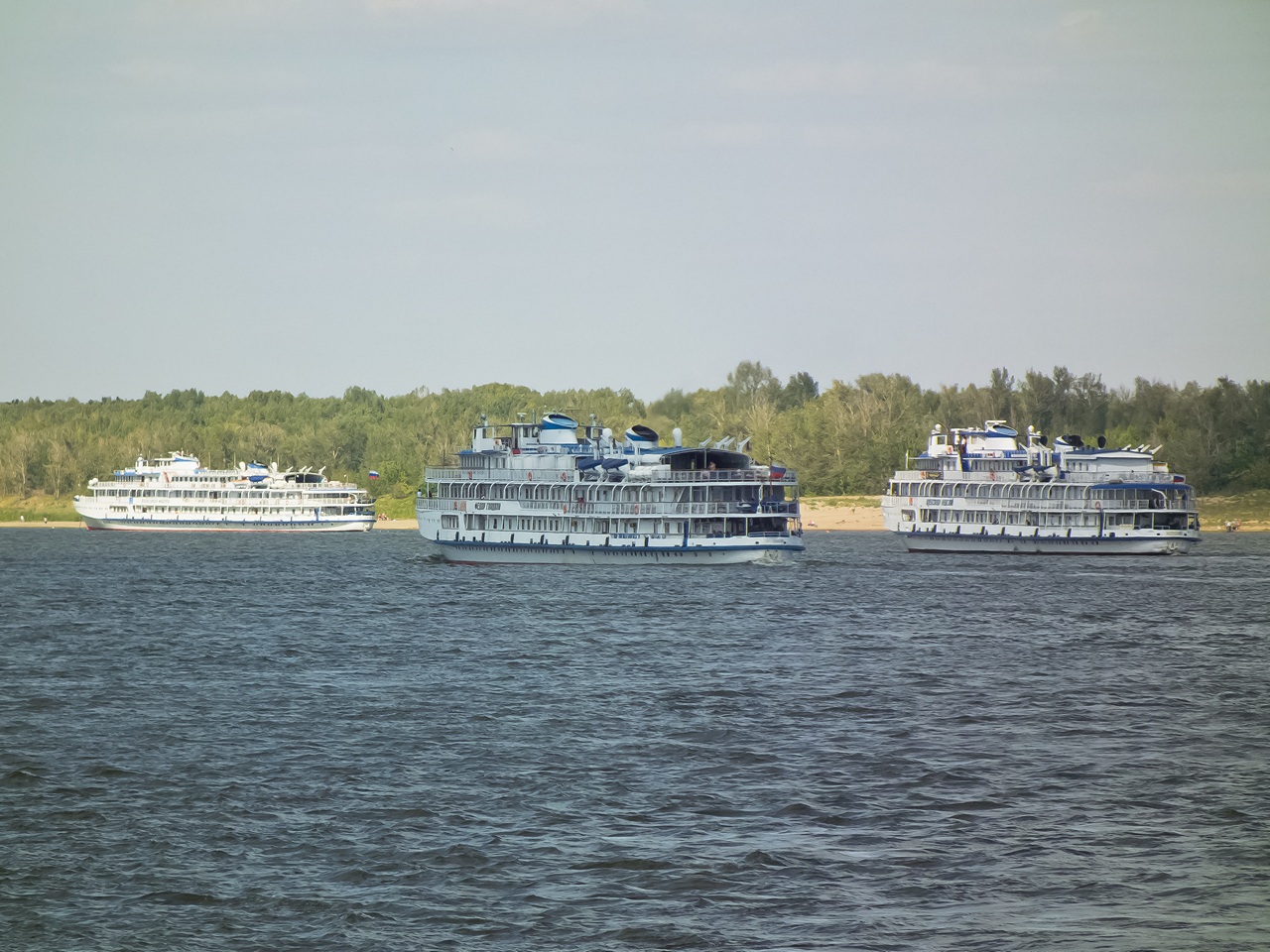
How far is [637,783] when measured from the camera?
107 feet

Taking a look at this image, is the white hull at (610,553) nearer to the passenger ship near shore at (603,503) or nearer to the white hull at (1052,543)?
the passenger ship near shore at (603,503)

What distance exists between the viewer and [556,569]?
386 ft

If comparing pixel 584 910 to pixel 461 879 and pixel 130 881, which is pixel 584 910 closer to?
pixel 461 879

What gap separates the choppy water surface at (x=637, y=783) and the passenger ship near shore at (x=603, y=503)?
3094 centimetres

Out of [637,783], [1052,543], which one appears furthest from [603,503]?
[637,783]

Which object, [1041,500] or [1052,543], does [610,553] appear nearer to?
[1041,500]

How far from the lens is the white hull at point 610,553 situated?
4134 inches

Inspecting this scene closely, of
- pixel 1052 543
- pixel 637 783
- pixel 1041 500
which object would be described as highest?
pixel 1041 500

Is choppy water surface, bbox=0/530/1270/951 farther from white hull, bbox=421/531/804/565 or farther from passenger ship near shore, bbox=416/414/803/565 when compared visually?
white hull, bbox=421/531/804/565

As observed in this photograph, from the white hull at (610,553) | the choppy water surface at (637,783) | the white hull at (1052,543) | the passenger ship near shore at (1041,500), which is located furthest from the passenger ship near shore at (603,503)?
the choppy water surface at (637,783)

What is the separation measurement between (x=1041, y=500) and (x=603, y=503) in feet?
137

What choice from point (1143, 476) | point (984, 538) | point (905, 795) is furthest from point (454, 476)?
point (905, 795)

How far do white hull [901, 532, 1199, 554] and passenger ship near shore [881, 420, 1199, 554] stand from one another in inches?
3.5

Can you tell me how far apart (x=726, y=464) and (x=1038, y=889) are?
84122 mm
